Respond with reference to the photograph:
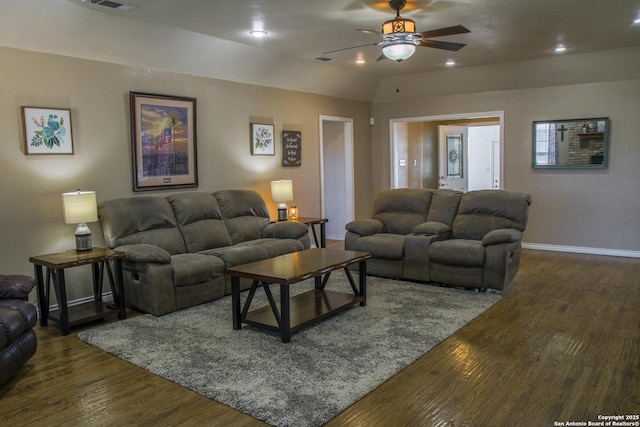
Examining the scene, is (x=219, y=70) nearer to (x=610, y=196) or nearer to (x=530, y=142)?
(x=530, y=142)

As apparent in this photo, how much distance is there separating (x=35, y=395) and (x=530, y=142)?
22.3 ft

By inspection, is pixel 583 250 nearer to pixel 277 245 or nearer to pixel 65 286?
pixel 277 245

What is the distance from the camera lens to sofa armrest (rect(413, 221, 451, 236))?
5410 mm

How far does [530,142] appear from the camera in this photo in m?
7.24

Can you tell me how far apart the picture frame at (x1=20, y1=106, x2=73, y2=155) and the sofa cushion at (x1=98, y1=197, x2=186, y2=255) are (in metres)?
0.67

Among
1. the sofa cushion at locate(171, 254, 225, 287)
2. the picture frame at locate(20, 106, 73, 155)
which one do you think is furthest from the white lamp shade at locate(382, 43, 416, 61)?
the picture frame at locate(20, 106, 73, 155)

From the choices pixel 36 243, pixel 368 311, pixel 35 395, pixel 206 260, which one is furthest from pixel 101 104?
pixel 368 311

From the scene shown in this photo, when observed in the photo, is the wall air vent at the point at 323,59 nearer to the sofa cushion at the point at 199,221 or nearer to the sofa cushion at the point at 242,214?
the sofa cushion at the point at 242,214

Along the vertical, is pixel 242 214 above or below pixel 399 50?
below

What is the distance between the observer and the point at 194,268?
452 centimetres

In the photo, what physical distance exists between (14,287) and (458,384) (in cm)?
296

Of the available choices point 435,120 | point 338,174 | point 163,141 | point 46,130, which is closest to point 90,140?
point 46,130

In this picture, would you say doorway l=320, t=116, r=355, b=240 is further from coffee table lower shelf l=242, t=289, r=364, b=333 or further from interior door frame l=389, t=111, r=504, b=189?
coffee table lower shelf l=242, t=289, r=364, b=333

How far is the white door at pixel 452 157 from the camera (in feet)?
29.5
